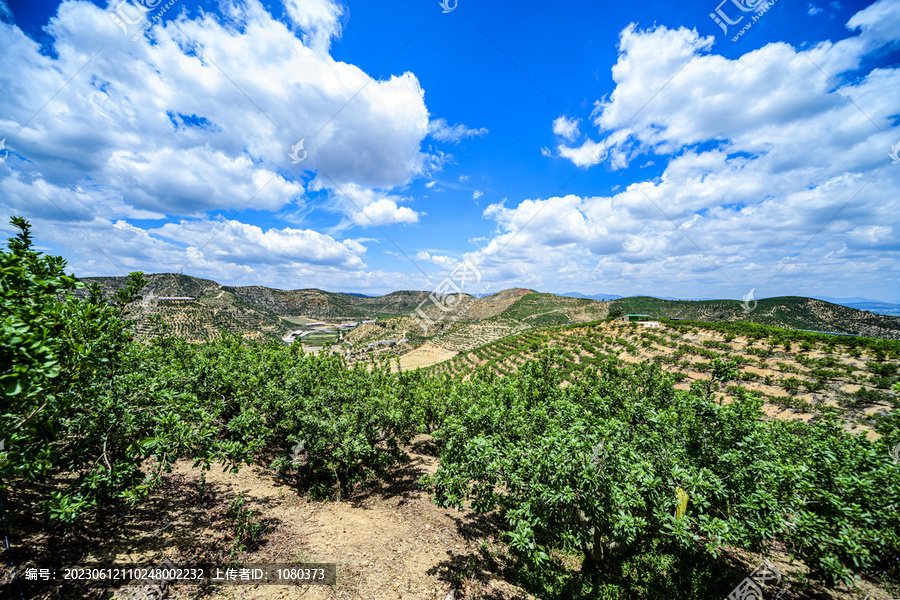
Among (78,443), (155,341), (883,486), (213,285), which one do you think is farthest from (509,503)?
(213,285)

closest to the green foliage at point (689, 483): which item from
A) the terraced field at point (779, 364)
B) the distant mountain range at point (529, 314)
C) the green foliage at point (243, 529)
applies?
the terraced field at point (779, 364)

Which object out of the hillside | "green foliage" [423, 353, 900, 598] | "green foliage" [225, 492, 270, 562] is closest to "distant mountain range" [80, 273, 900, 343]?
the hillside

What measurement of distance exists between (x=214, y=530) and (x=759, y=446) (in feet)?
49.8

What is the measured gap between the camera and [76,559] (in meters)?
6.41

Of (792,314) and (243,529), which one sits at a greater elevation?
(792,314)

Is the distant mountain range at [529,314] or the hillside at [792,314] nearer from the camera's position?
the hillside at [792,314]

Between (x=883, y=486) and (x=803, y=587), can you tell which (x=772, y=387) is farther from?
(x=883, y=486)

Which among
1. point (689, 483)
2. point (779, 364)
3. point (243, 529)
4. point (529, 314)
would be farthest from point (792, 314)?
point (243, 529)

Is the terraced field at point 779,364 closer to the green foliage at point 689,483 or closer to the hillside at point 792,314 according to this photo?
the green foliage at point 689,483
